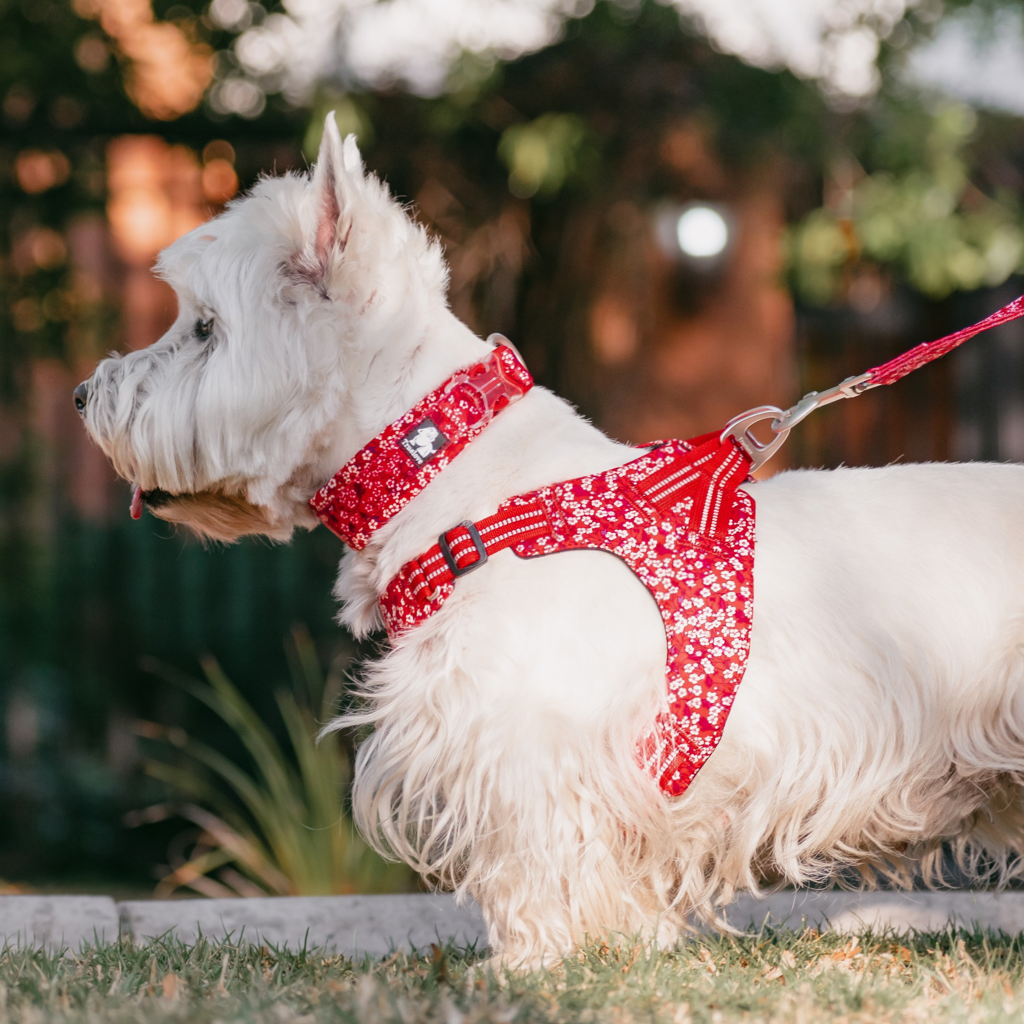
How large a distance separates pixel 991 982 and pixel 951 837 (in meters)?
0.50

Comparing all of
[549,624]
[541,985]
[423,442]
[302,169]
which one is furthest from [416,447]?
[302,169]

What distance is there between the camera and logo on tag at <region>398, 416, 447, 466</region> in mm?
2639

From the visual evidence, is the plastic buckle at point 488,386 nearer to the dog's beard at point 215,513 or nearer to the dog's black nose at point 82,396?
the dog's beard at point 215,513

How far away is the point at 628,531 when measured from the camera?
8.45ft

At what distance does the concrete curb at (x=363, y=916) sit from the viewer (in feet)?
10.9

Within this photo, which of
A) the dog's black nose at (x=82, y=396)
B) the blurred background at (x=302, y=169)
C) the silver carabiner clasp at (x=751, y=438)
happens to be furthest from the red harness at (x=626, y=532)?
the blurred background at (x=302, y=169)

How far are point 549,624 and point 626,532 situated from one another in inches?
10.6

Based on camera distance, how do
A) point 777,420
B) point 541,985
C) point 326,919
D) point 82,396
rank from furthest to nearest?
point 326,919 < point 777,420 < point 82,396 < point 541,985

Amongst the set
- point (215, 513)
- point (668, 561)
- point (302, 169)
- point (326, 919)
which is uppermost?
point (302, 169)

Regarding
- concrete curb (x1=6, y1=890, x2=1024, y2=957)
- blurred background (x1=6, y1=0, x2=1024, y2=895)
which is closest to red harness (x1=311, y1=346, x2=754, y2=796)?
concrete curb (x1=6, y1=890, x2=1024, y2=957)

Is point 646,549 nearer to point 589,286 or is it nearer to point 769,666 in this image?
point 769,666

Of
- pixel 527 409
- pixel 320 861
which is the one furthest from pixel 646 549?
pixel 320 861

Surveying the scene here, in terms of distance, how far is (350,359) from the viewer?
2.68 metres

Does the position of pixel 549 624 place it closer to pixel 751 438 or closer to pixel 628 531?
pixel 628 531
